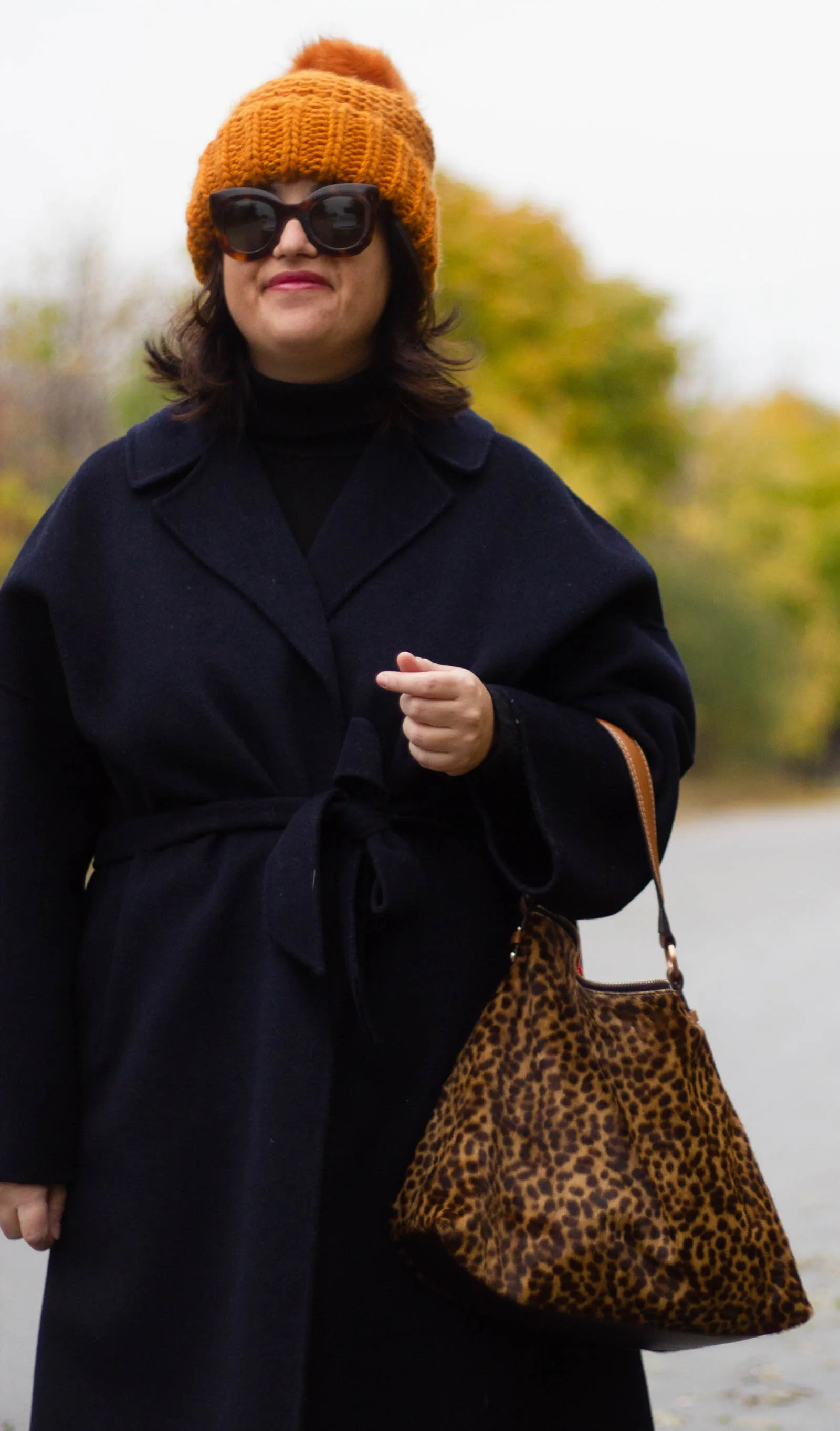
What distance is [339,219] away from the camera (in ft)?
7.54

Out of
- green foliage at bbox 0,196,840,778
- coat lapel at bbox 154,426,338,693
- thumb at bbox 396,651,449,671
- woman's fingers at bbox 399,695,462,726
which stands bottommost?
woman's fingers at bbox 399,695,462,726

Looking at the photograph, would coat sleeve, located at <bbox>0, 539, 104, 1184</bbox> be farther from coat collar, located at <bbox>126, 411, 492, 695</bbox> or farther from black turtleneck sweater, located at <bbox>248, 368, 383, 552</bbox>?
black turtleneck sweater, located at <bbox>248, 368, 383, 552</bbox>

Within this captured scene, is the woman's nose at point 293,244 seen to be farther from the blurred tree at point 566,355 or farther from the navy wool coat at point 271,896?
the blurred tree at point 566,355

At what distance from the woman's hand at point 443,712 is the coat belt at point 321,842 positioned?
0.36ft

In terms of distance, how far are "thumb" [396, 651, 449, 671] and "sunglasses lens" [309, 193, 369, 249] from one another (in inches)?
24.2

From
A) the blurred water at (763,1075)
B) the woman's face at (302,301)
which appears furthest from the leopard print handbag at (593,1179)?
the blurred water at (763,1075)

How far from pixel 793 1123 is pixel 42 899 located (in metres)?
5.19

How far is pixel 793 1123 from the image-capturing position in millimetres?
6910

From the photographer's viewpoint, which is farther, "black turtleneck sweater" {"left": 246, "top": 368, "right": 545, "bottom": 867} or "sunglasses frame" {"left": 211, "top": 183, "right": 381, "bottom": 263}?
"black turtleneck sweater" {"left": 246, "top": 368, "right": 545, "bottom": 867}

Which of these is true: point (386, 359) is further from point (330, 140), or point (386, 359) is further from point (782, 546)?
point (782, 546)

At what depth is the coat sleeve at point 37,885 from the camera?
86.7 inches

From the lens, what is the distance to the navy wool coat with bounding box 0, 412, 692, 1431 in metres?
2.13

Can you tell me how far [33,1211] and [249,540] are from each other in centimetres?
89

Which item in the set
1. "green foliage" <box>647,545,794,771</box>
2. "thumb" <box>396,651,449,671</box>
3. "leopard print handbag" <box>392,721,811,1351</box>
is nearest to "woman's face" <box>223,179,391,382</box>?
"thumb" <box>396,651,449,671</box>
